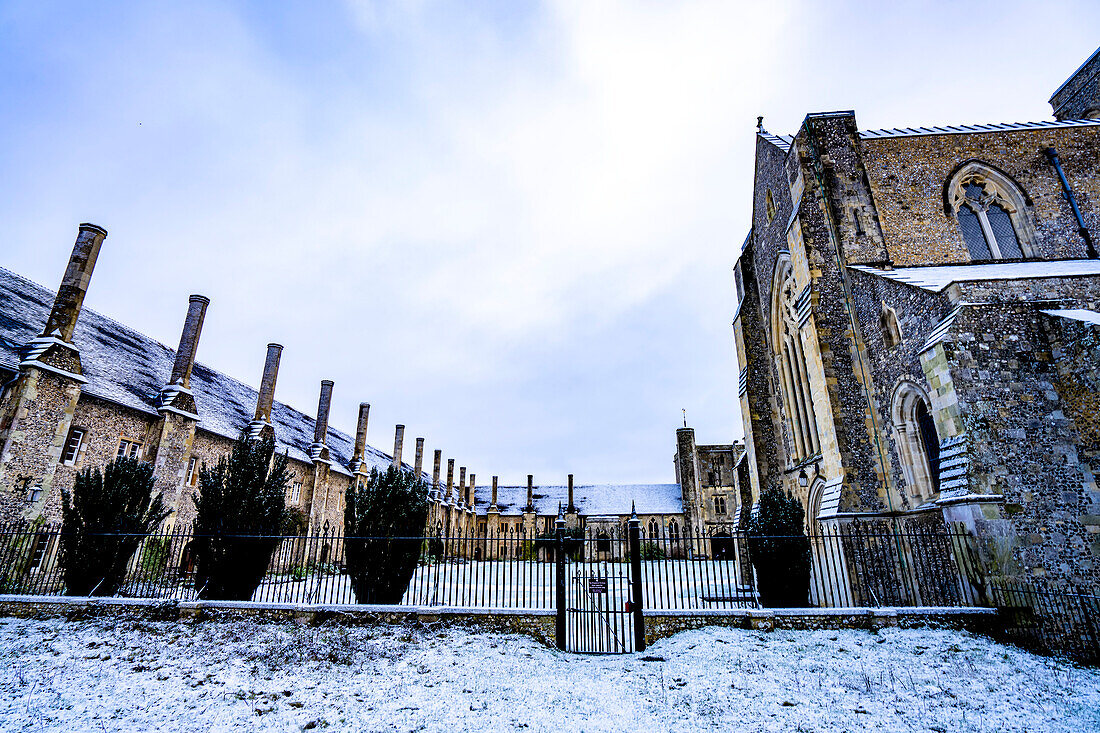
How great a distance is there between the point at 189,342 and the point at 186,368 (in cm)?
129

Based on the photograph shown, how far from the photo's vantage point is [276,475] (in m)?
12.2

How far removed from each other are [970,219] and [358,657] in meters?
20.2

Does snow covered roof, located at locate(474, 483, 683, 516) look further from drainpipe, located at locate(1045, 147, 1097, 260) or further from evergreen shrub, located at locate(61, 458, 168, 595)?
evergreen shrub, located at locate(61, 458, 168, 595)

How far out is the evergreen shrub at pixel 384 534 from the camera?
10.3 metres

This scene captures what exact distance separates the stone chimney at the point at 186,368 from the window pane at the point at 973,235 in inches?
1052

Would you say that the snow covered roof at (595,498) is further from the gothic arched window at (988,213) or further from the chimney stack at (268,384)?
the gothic arched window at (988,213)

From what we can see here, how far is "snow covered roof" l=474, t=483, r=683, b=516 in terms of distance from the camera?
165 ft

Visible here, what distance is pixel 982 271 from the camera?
12.7 m

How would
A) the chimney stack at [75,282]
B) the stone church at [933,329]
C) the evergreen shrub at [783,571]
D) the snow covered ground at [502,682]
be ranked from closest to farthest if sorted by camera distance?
the snow covered ground at [502,682], the stone church at [933,329], the evergreen shrub at [783,571], the chimney stack at [75,282]

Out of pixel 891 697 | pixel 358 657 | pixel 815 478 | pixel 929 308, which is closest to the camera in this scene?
pixel 891 697

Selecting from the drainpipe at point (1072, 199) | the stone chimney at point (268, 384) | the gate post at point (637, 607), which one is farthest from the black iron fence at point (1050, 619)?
the stone chimney at point (268, 384)

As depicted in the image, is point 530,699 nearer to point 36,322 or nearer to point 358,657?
point 358,657

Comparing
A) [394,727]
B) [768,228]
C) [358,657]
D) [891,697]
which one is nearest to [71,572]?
[358,657]

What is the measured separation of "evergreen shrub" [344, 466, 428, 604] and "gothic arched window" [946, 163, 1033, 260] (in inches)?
694
